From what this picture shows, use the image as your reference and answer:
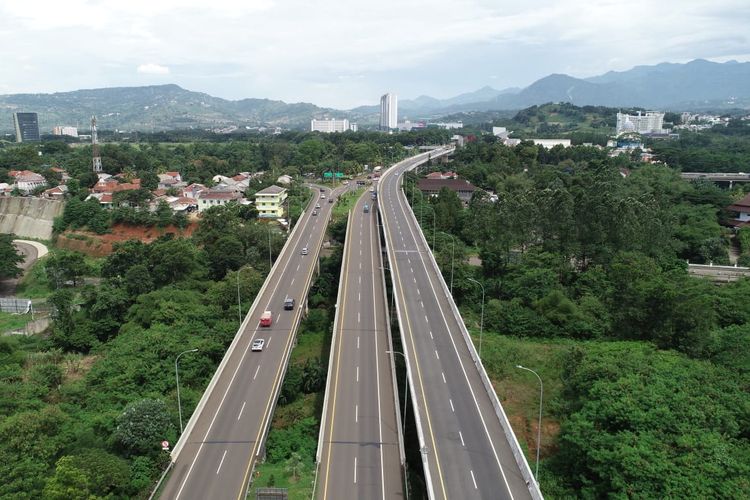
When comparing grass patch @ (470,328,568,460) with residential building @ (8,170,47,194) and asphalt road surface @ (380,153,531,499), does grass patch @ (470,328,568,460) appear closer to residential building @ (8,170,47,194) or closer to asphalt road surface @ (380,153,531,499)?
asphalt road surface @ (380,153,531,499)

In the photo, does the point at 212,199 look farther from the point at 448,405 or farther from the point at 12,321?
the point at 448,405

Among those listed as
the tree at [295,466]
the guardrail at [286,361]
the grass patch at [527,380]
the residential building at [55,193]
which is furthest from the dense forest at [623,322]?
the residential building at [55,193]

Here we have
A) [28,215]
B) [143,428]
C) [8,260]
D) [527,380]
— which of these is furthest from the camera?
[28,215]

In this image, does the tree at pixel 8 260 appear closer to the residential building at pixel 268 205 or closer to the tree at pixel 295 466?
the residential building at pixel 268 205

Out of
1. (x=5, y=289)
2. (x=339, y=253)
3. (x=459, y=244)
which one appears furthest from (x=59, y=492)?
(x=5, y=289)

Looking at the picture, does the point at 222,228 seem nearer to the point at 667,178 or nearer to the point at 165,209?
the point at 165,209

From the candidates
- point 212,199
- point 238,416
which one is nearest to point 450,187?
point 212,199

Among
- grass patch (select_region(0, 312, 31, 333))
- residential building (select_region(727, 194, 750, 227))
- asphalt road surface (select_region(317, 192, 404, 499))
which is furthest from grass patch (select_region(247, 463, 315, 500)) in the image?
residential building (select_region(727, 194, 750, 227))
